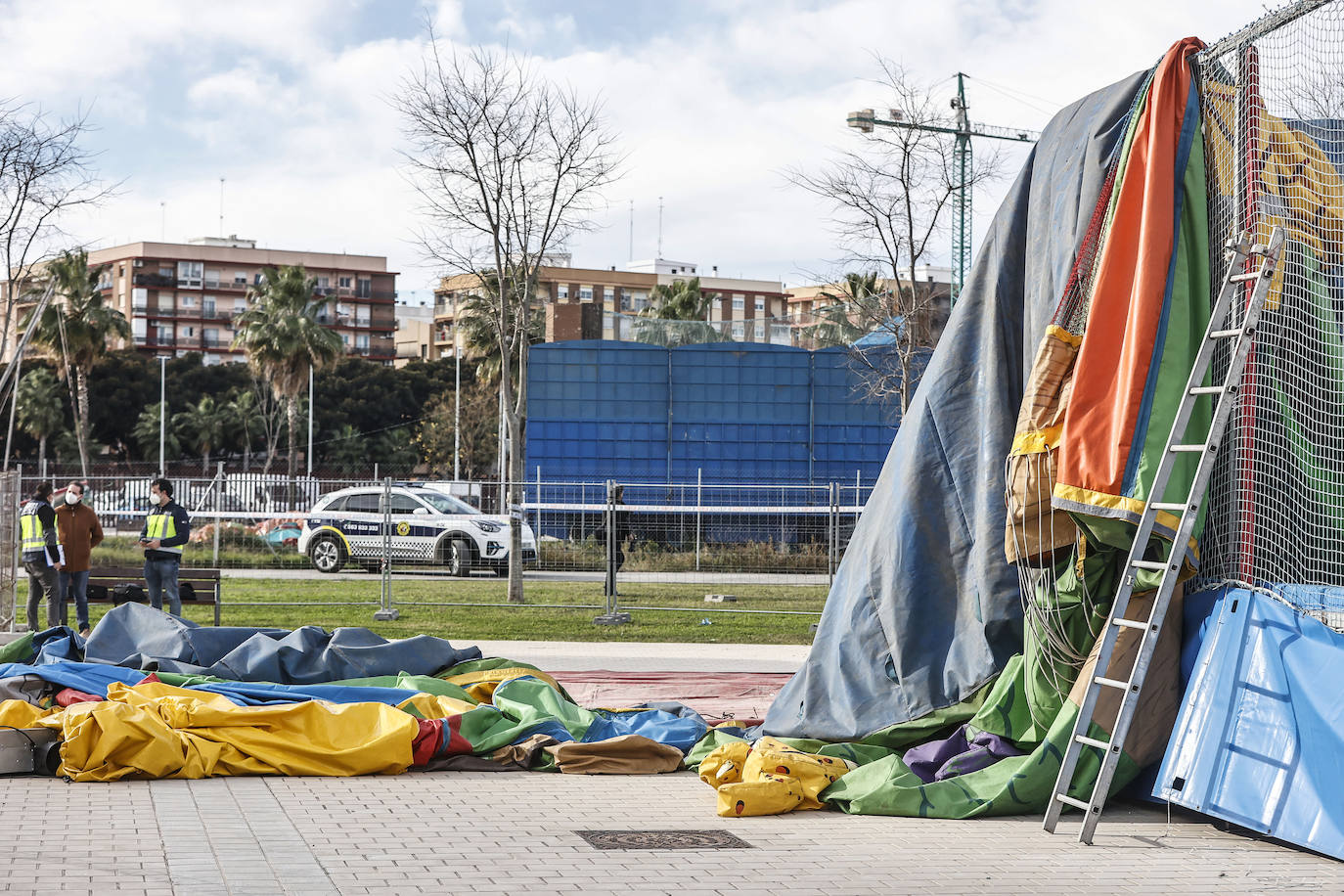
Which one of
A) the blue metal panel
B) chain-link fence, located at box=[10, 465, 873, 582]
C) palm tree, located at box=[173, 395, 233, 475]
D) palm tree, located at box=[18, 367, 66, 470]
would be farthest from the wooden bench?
palm tree, located at box=[173, 395, 233, 475]

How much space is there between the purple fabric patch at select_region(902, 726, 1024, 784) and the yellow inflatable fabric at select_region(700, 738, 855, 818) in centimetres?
41

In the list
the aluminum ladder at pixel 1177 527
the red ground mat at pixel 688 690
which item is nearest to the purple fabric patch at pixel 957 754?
the aluminum ladder at pixel 1177 527

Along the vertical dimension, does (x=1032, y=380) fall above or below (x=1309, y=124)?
below

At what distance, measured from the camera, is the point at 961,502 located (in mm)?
8234

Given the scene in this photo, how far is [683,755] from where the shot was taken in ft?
28.6

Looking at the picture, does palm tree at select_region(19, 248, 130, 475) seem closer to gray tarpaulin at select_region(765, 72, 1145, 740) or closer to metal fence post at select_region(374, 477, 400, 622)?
metal fence post at select_region(374, 477, 400, 622)

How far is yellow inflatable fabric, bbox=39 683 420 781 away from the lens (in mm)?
7395

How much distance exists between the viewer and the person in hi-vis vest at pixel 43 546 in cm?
1480

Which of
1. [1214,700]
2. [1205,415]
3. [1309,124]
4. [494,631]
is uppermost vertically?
[1309,124]

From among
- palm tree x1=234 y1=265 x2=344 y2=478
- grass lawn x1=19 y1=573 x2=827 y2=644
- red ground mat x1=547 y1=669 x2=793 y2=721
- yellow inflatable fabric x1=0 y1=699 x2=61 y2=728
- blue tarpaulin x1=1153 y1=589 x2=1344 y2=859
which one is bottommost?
grass lawn x1=19 y1=573 x2=827 y2=644

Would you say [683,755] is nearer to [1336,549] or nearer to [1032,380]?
[1032,380]

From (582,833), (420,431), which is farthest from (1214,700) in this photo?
(420,431)

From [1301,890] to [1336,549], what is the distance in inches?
82.3

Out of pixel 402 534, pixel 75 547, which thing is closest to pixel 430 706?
pixel 75 547
